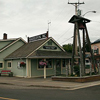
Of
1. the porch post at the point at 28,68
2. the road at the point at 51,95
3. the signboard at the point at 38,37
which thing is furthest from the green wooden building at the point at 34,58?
the road at the point at 51,95

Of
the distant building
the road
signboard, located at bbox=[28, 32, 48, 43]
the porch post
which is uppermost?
signboard, located at bbox=[28, 32, 48, 43]

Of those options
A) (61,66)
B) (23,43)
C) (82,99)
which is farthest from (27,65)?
(82,99)

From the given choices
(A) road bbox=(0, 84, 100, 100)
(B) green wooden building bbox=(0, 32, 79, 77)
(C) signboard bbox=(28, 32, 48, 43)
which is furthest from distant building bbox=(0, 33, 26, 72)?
(A) road bbox=(0, 84, 100, 100)

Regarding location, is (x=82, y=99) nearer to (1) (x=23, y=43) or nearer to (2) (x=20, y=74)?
(2) (x=20, y=74)

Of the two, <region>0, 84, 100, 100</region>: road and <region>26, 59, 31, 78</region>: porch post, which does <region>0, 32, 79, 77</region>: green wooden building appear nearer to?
<region>26, 59, 31, 78</region>: porch post

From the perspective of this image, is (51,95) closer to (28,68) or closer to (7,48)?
(28,68)

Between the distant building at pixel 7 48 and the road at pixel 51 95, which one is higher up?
the distant building at pixel 7 48

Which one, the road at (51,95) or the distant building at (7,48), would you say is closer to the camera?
the road at (51,95)

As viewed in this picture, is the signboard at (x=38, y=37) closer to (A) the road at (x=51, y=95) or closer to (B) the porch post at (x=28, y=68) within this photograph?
(B) the porch post at (x=28, y=68)

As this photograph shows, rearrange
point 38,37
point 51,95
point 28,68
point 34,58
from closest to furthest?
point 51,95, point 28,68, point 34,58, point 38,37

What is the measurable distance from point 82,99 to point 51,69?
15304mm

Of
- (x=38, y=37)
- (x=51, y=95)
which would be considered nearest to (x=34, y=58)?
(x=38, y=37)

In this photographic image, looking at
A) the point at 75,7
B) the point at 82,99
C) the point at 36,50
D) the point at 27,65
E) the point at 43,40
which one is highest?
the point at 75,7

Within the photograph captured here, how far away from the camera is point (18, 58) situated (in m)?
22.6
